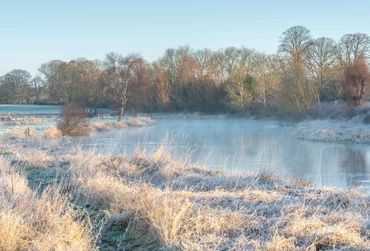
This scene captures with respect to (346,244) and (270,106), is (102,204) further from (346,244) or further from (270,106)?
(270,106)

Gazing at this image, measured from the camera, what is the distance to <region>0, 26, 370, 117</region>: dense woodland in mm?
37750

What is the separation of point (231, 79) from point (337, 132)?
30.7m

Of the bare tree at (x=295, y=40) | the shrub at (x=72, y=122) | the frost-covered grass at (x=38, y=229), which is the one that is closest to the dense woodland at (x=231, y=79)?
the bare tree at (x=295, y=40)

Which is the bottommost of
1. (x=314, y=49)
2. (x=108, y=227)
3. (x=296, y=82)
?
(x=108, y=227)

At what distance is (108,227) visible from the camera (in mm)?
4961

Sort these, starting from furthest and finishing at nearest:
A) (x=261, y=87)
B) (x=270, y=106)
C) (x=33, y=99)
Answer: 1. (x=33, y=99)
2. (x=261, y=87)
3. (x=270, y=106)

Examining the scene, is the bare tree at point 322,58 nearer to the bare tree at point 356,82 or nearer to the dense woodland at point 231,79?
the dense woodland at point 231,79

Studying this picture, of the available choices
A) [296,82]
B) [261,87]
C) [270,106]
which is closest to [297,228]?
[296,82]

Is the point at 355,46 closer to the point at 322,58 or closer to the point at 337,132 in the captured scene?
the point at 322,58

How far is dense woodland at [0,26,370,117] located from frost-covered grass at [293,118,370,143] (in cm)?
673

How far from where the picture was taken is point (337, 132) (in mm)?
25547

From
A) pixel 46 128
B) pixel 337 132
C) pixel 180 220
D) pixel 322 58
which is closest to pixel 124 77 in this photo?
pixel 46 128

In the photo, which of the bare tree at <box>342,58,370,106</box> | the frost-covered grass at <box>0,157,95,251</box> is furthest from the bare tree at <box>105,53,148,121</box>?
the frost-covered grass at <box>0,157,95,251</box>

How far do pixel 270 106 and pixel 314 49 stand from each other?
7342 millimetres
